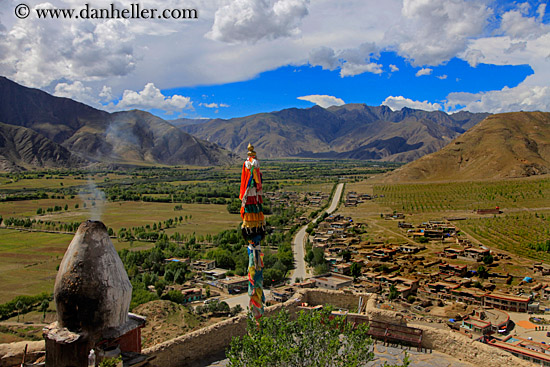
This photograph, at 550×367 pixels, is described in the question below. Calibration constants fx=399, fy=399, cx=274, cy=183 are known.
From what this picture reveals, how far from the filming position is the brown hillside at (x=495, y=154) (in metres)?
119

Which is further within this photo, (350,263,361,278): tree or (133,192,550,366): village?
(350,263,361,278): tree

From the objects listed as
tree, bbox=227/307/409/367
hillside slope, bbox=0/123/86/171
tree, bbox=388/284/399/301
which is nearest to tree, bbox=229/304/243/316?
tree, bbox=388/284/399/301

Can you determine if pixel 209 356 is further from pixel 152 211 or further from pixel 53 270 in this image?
pixel 152 211

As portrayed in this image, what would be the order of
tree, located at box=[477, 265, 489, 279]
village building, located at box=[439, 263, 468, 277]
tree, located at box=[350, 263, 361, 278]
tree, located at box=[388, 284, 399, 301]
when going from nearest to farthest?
tree, located at box=[388, 284, 399, 301]
tree, located at box=[477, 265, 489, 279]
village building, located at box=[439, 263, 468, 277]
tree, located at box=[350, 263, 361, 278]

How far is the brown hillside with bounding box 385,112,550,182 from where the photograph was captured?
392 feet

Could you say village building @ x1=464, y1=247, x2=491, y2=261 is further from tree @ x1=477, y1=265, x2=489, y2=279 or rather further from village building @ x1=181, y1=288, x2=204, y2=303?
village building @ x1=181, y1=288, x2=204, y2=303

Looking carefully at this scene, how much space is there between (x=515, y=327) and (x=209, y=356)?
2226 centimetres

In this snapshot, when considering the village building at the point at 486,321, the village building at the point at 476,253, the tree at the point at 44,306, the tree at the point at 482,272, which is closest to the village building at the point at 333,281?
the village building at the point at 486,321

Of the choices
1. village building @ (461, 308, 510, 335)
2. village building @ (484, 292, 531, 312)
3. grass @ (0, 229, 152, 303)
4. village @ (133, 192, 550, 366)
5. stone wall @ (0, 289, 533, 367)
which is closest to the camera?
stone wall @ (0, 289, 533, 367)

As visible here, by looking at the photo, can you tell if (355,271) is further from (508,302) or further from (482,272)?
(508,302)

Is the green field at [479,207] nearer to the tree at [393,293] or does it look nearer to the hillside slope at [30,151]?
the tree at [393,293]

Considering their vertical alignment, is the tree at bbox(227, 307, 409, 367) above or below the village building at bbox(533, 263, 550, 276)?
above

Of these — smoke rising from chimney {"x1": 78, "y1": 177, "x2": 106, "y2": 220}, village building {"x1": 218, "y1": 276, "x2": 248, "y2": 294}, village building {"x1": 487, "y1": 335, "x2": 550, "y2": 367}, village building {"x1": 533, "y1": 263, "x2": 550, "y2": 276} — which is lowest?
village building {"x1": 218, "y1": 276, "x2": 248, "y2": 294}

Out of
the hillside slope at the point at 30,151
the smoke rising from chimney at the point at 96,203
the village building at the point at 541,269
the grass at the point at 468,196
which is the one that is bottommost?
the village building at the point at 541,269
